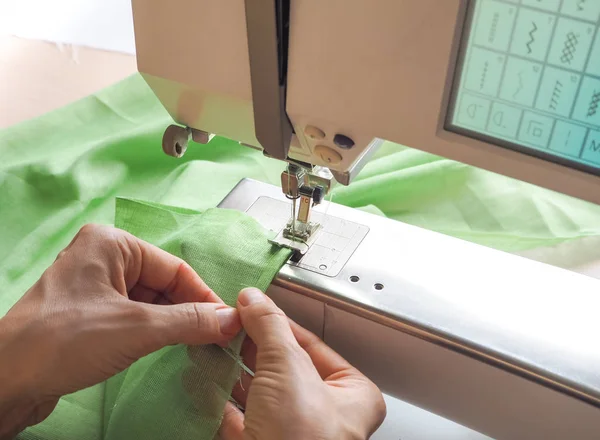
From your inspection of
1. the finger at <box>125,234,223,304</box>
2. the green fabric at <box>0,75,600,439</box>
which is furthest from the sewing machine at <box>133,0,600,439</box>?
the green fabric at <box>0,75,600,439</box>

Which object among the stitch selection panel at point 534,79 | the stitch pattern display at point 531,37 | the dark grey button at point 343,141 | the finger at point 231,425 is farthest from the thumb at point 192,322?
the stitch pattern display at point 531,37

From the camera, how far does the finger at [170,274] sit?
3.22 ft

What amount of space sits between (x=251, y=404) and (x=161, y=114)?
834mm

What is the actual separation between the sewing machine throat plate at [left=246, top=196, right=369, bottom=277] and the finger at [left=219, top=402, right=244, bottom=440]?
215 mm

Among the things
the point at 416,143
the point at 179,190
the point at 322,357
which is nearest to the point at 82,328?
the point at 322,357

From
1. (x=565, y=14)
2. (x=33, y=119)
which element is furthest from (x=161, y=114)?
(x=565, y=14)

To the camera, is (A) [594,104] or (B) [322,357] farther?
(B) [322,357]

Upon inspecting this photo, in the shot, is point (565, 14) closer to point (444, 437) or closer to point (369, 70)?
point (369, 70)

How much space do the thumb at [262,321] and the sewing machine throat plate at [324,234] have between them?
102 mm

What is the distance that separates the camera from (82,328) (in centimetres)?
86

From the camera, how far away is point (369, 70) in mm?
761

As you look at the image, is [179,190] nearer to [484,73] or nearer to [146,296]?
[146,296]

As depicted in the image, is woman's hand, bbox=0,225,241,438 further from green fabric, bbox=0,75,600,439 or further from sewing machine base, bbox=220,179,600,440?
green fabric, bbox=0,75,600,439

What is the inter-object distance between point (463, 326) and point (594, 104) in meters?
0.34
